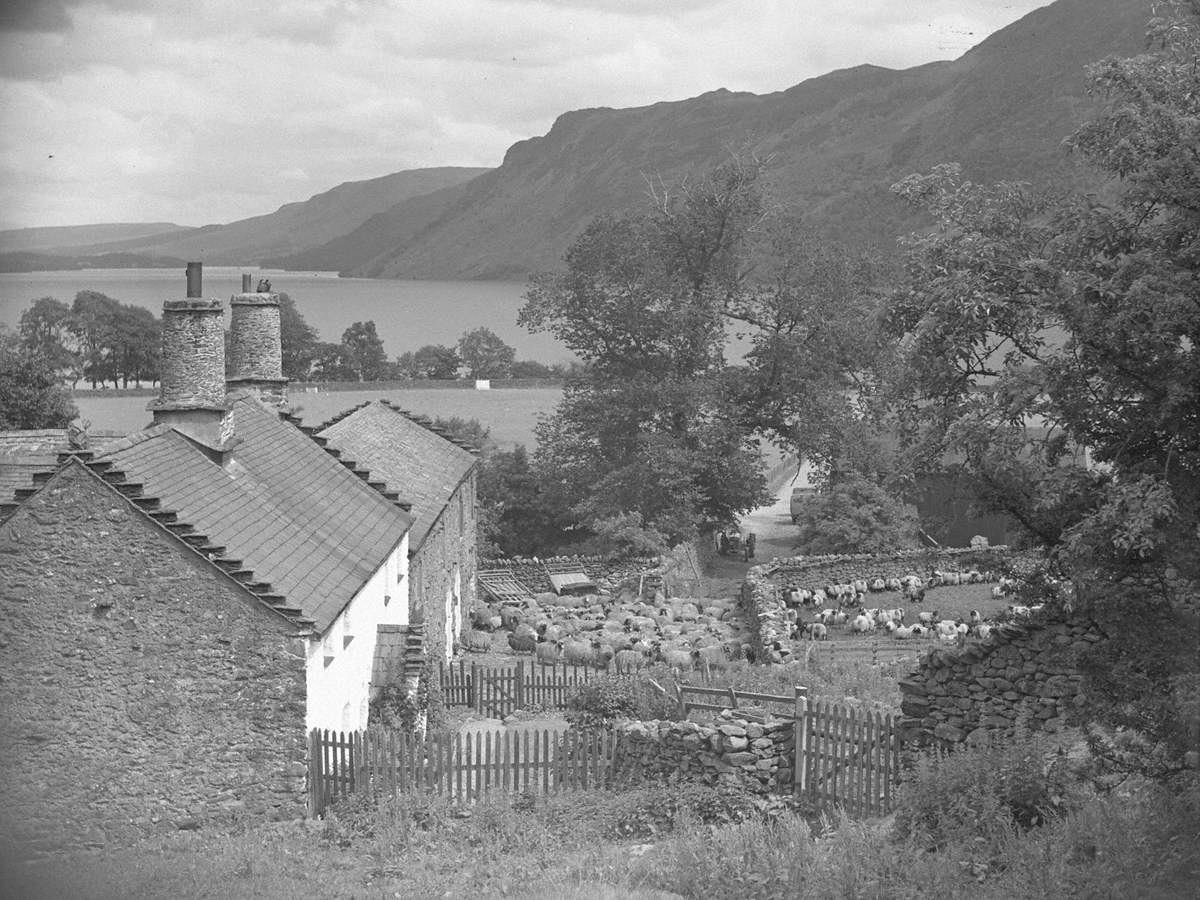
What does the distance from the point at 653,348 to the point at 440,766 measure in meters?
45.3

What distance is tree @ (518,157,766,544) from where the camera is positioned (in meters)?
58.8

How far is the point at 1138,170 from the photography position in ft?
51.1

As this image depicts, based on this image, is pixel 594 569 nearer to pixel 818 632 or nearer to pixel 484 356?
pixel 818 632

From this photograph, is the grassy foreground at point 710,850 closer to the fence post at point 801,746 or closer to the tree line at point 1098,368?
the fence post at point 801,746

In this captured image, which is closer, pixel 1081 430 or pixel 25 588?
pixel 1081 430

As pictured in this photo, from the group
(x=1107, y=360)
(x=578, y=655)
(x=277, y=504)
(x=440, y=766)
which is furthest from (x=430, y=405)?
(x=1107, y=360)

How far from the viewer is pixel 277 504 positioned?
73.0ft

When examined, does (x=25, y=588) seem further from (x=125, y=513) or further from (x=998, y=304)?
(x=998, y=304)

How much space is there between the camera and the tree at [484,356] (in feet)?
409

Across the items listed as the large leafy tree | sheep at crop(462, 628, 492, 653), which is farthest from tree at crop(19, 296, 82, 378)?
the large leafy tree

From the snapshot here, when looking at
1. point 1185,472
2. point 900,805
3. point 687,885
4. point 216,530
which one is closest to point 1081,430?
point 1185,472

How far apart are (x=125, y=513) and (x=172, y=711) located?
9.05 ft

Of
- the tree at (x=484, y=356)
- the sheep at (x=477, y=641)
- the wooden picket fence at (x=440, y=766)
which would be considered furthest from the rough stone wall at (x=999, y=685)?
the tree at (x=484, y=356)

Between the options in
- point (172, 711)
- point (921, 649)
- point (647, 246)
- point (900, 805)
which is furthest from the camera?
point (647, 246)
